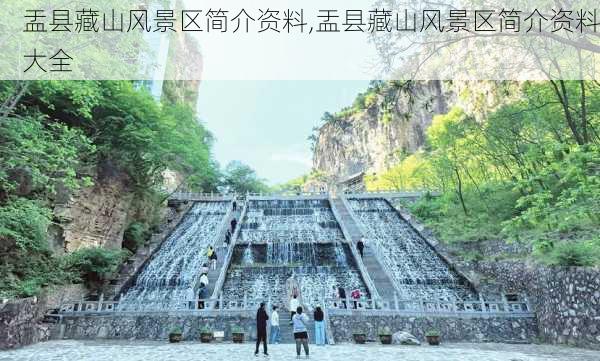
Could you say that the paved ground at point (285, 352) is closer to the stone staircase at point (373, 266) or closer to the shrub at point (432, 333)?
the shrub at point (432, 333)

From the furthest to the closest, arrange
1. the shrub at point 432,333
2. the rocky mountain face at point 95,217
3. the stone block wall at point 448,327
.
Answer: the rocky mountain face at point 95,217 < the stone block wall at point 448,327 < the shrub at point 432,333

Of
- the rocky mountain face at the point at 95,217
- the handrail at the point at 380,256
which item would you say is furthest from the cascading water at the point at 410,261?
the rocky mountain face at the point at 95,217

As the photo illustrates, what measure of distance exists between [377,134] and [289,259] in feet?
210

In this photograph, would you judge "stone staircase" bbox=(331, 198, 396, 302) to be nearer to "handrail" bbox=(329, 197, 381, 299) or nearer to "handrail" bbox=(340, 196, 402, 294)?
"handrail" bbox=(340, 196, 402, 294)

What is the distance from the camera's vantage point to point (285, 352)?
10.7 metres

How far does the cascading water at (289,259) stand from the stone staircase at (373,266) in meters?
0.75

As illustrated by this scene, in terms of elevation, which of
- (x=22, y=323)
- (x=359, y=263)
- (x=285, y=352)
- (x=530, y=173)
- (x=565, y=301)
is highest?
(x=530, y=173)

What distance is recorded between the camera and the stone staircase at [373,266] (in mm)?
17625

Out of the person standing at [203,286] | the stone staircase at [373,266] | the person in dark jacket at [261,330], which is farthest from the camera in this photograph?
the stone staircase at [373,266]

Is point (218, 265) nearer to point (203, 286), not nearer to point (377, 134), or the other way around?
point (203, 286)

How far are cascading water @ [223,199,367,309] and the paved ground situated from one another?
12.1ft

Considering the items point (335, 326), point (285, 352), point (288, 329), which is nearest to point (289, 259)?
point (288, 329)

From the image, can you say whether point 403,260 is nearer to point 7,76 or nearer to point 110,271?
point 110,271

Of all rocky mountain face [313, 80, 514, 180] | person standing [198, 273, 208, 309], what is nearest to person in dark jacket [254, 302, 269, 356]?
person standing [198, 273, 208, 309]
